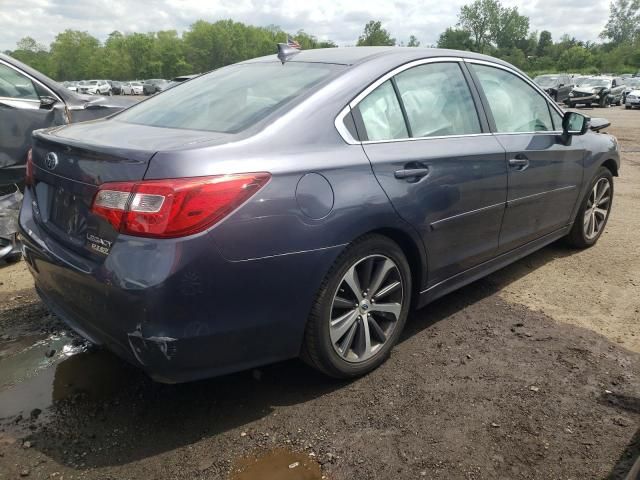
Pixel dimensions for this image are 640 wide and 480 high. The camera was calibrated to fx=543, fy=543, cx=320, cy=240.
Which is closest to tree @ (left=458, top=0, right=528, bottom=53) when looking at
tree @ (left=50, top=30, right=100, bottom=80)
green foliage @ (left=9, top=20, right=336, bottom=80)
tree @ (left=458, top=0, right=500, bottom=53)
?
tree @ (left=458, top=0, right=500, bottom=53)

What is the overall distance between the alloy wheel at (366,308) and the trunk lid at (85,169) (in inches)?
→ 38.5

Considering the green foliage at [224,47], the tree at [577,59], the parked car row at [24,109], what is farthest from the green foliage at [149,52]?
the parked car row at [24,109]

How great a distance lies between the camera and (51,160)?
257cm

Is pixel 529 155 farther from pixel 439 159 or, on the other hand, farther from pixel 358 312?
pixel 358 312

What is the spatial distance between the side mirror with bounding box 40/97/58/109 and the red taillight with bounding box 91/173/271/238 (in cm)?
384

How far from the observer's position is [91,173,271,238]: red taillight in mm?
2084

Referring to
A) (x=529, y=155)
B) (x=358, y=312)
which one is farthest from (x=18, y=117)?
(x=529, y=155)

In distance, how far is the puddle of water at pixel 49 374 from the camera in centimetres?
271

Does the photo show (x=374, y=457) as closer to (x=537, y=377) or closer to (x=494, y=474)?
(x=494, y=474)

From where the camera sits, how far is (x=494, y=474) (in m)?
2.19

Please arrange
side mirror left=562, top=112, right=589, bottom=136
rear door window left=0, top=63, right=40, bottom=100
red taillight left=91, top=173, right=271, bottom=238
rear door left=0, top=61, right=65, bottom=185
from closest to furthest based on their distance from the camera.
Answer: red taillight left=91, top=173, right=271, bottom=238
side mirror left=562, top=112, right=589, bottom=136
rear door left=0, top=61, right=65, bottom=185
rear door window left=0, top=63, right=40, bottom=100

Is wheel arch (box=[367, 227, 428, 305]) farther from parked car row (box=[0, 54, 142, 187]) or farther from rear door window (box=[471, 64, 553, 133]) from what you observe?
parked car row (box=[0, 54, 142, 187])

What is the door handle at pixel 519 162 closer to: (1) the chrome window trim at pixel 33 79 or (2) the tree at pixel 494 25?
(1) the chrome window trim at pixel 33 79

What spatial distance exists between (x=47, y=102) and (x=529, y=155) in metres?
4.52
